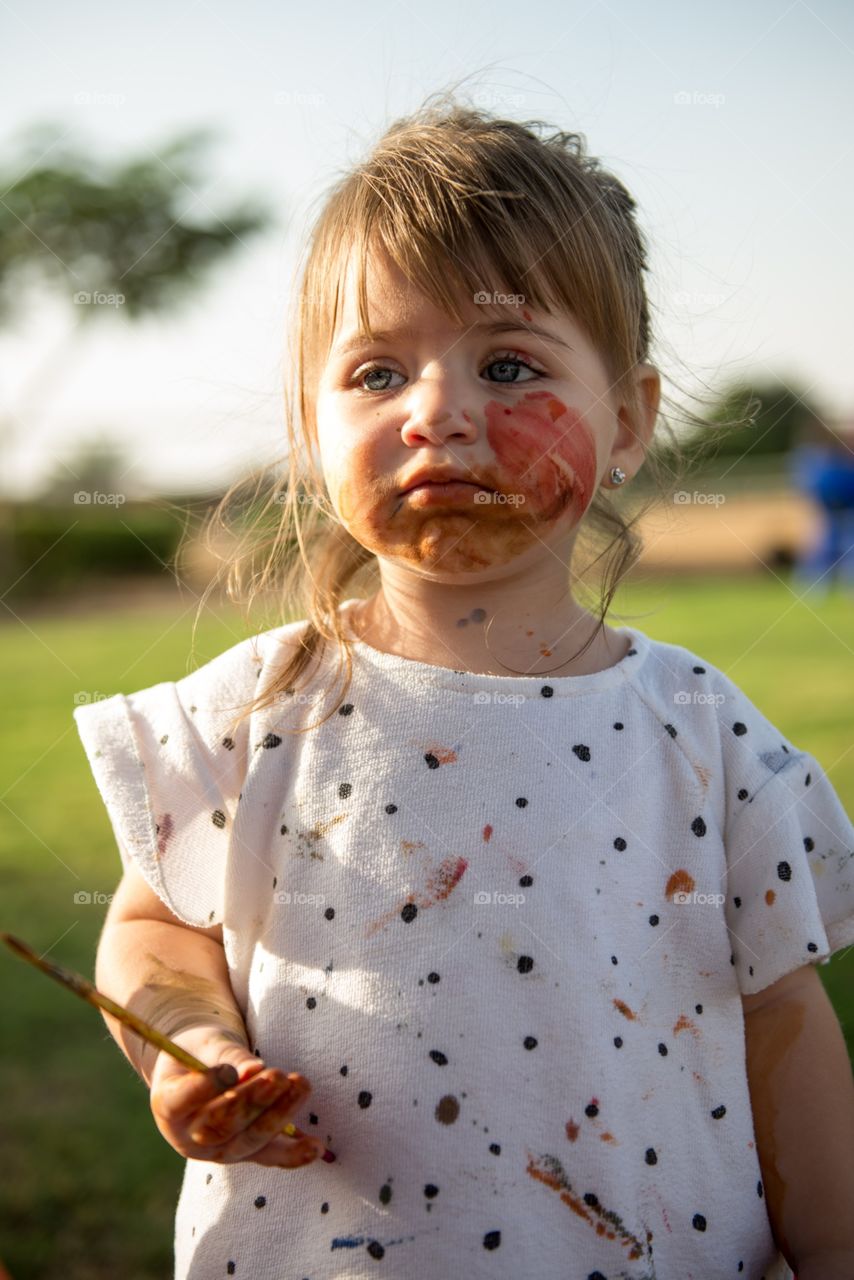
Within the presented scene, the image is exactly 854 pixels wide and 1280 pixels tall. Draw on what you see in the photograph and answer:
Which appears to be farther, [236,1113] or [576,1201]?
[576,1201]

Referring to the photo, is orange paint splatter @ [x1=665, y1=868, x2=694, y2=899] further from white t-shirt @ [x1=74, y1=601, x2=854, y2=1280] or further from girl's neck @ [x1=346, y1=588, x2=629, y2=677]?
girl's neck @ [x1=346, y1=588, x2=629, y2=677]

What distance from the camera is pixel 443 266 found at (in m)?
1.40

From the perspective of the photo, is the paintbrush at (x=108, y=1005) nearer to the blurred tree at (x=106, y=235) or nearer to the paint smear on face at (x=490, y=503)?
the paint smear on face at (x=490, y=503)

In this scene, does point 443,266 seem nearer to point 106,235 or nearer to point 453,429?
point 453,429

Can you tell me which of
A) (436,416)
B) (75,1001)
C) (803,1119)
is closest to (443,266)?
(436,416)

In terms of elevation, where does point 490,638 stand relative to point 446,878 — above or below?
above

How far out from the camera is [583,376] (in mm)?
1488

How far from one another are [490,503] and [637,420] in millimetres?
335

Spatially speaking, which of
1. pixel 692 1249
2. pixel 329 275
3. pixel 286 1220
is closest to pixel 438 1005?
pixel 286 1220

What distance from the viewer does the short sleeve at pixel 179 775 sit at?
145cm

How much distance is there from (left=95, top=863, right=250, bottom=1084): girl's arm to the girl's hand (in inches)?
3.8

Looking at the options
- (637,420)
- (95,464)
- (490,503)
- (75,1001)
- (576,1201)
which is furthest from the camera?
(95,464)

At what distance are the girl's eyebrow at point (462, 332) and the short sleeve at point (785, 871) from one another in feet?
1.71

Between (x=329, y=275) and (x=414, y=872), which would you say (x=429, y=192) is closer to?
(x=329, y=275)
